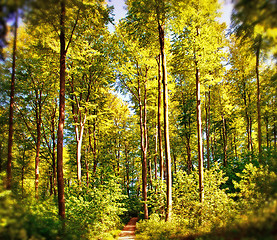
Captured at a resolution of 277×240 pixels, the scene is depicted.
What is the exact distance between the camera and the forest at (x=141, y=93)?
4608 millimetres

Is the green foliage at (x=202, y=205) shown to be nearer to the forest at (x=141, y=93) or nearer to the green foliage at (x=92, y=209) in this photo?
the forest at (x=141, y=93)

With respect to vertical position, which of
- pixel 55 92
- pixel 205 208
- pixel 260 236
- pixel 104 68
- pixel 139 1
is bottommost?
pixel 205 208

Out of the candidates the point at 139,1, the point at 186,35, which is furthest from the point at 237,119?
the point at 139,1

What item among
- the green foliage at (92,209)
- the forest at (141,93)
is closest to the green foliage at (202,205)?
the forest at (141,93)

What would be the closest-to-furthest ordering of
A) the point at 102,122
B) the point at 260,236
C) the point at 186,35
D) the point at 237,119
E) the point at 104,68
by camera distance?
the point at 260,236
the point at 186,35
the point at 104,68
the point at 102,122
the point at 237,119

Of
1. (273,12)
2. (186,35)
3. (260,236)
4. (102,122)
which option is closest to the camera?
(260,236)

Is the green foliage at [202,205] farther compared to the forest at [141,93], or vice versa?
the green foliage at [202,205]

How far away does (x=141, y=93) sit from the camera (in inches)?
603

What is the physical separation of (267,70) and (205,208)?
14.2 metres

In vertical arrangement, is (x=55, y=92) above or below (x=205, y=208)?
above

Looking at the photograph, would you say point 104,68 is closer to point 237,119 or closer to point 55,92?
point 55,92

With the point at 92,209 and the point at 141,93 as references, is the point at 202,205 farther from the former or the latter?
the point at 141,93

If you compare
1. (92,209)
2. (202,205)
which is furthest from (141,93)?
(202,205)

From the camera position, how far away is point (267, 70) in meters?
15.6
